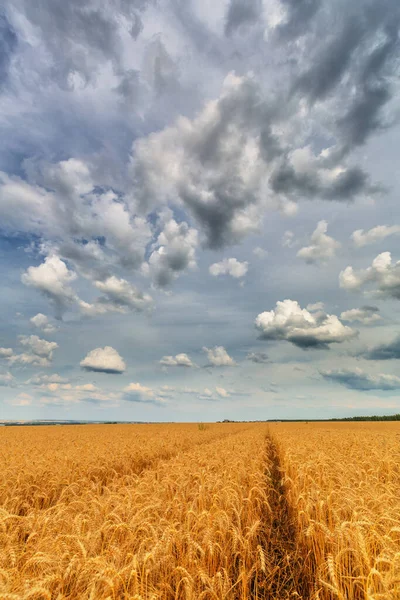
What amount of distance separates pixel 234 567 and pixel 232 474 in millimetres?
3051

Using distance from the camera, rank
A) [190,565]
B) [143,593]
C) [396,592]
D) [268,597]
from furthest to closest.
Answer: [268,597], [190,565], [143,593], [396,592]


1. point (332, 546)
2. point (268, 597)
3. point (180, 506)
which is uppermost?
point (180, 506)

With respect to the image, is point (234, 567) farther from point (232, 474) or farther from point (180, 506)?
point (232, 474)

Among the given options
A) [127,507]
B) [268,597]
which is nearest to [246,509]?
[268,597]

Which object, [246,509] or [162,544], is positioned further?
[246,509]

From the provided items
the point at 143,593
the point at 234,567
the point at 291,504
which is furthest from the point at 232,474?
the point at 143,593

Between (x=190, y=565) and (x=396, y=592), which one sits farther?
(x=190, y=565)

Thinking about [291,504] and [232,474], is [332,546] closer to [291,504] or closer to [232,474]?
[291,504]

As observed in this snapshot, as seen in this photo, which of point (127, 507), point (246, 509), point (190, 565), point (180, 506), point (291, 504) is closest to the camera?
point (190, 565)

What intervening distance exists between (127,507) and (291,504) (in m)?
→ 3.65

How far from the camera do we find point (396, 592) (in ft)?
9.26

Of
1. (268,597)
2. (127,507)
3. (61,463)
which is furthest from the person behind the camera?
(61,463)

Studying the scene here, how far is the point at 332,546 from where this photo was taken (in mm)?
4211

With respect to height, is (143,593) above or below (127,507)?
below
